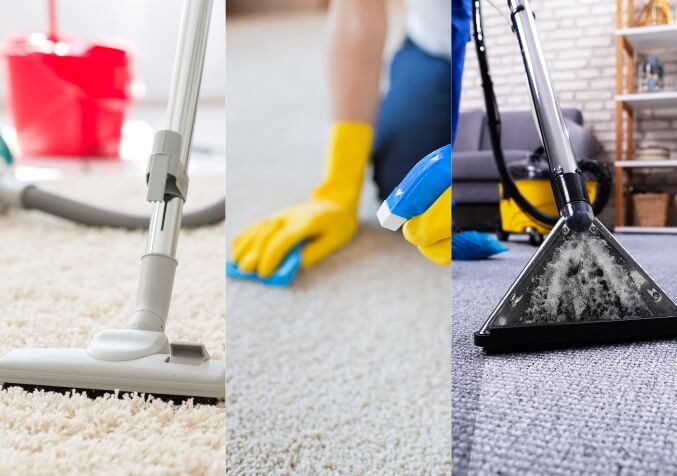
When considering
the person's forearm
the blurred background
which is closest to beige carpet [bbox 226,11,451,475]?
the person's forearm

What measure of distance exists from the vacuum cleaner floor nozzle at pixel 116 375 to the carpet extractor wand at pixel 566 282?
0.20 metres

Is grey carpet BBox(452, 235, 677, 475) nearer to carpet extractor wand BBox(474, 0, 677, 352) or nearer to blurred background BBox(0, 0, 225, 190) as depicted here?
carpet extractor wand BBox(474, 0, 677, 352)

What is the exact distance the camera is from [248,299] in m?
0.86

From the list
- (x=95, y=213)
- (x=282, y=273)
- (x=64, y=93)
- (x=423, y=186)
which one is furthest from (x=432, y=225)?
(x=64, y=93)

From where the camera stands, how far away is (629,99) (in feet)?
1.46

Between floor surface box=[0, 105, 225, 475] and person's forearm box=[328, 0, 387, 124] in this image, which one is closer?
floor surface box=[0, 105, 225, 475]

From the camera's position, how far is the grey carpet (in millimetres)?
296

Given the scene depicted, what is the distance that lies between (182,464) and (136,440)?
0.15 ft

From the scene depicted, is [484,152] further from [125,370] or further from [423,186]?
[125,370]

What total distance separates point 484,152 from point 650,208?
0.13 m

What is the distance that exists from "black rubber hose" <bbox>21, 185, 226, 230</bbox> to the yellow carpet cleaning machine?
653 millimetres

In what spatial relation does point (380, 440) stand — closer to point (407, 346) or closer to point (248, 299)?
point (407, 346)

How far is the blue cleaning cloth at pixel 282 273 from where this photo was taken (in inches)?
33.6

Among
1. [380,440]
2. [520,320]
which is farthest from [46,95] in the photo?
[520,320]
